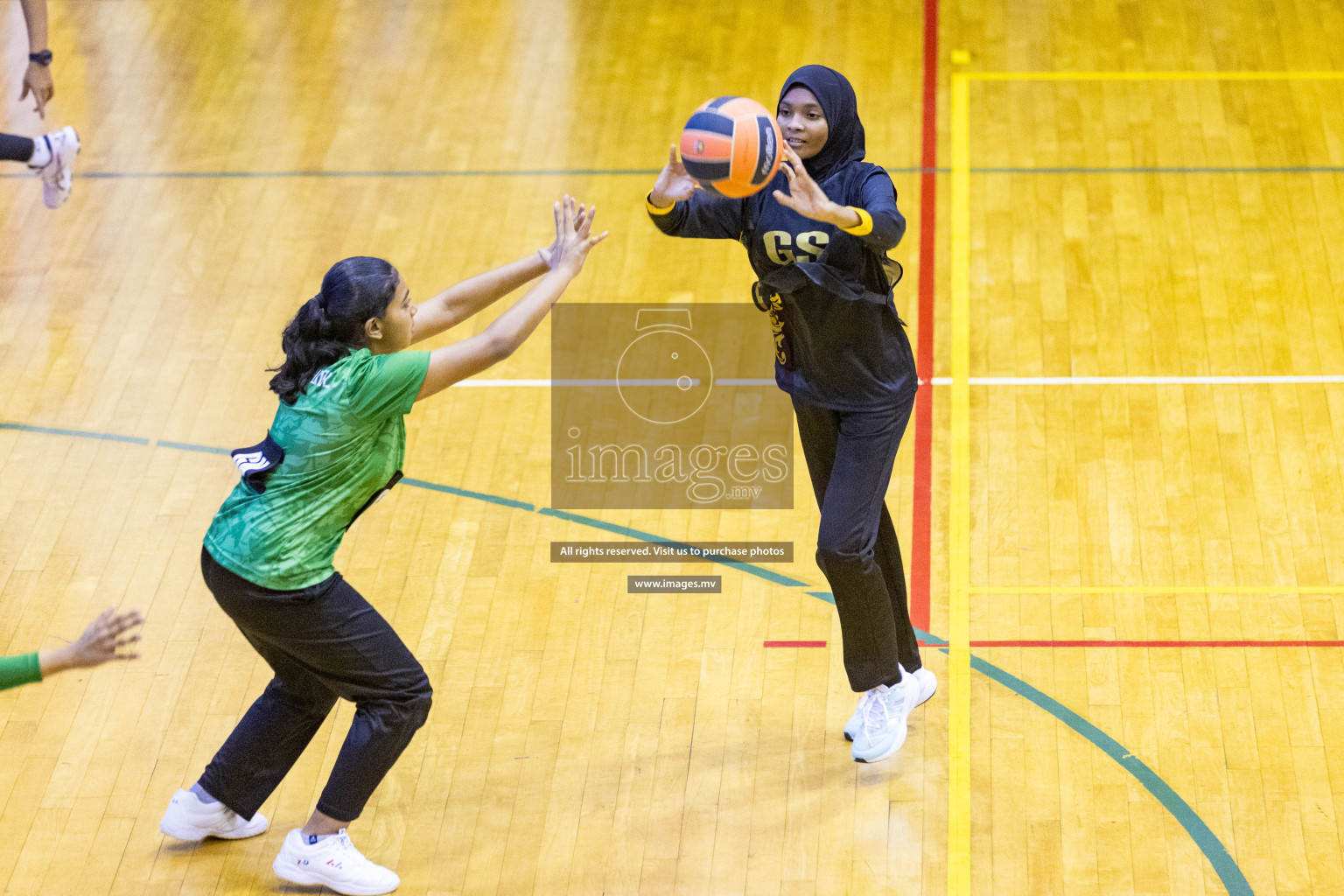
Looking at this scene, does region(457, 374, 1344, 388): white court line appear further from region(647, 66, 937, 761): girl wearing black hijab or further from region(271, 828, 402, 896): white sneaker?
region(271, 828, 402, 896): white sneaker

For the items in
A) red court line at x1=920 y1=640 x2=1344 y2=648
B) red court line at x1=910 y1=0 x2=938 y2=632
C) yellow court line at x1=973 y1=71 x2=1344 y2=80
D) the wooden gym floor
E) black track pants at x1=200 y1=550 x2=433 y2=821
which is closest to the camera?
black track pants at x1=200 y1=550 x2=433 y2=821

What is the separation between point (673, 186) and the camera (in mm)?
4223

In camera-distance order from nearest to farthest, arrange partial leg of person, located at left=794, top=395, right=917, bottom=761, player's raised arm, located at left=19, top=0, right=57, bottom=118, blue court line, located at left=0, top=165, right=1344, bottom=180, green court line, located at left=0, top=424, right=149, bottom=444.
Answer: partial leg of person, located at left=794, top=395, right=917, bottom=761 → green court line, located at left=0, top=424, right=149, bottom=444 → player's raised arm, located at left=19, top=0, right=57, bottom=118 → blue court line, located at left=0, top=165, right=1344, bottom=180

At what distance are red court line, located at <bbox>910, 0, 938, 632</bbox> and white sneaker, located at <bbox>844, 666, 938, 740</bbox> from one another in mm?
385

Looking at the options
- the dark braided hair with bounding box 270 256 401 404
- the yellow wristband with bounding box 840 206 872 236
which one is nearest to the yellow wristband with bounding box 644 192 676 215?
the yellow wristband with bounding box 840 206 872 236

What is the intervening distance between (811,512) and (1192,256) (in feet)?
8.22

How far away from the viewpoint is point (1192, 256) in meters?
7.08

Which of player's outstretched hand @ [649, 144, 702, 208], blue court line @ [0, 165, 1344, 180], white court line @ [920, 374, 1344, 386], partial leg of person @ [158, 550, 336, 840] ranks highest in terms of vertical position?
player's outstretched hand @ [649, 144, 702, 208]

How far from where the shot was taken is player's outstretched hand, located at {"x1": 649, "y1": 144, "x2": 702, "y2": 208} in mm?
4207

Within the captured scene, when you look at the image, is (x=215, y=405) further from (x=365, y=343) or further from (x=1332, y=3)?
(x=1332, y=3)

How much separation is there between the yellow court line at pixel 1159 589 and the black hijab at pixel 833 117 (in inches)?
69.2

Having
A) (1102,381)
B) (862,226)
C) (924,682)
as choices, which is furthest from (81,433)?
(1102,381)

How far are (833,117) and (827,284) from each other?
0.44 m

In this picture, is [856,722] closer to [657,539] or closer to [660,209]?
[657,539]
